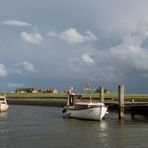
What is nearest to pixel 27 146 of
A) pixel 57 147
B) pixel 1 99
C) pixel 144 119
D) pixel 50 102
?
pixel 57 147

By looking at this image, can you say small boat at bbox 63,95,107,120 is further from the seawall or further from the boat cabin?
the seawall

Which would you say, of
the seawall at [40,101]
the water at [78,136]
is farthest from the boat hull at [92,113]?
the seawall at [40,101]

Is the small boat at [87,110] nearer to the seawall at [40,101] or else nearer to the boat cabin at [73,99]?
the boat cabin at [73,99]

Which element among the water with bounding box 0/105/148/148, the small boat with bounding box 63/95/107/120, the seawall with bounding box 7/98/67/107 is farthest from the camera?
the seawall with bounding box 7/98/67/107

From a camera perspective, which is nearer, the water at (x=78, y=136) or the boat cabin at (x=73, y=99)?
the water at (x=78, y=136)

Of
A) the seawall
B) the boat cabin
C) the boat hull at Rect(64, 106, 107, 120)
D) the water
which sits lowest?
the water

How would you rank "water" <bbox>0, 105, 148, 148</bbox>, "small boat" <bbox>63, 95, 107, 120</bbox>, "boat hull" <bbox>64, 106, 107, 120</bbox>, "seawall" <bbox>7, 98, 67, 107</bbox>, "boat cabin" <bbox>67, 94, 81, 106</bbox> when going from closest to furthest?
1. "water" <bbox>0, 105, 148, 148</bbox>
2. "boat hull" <bbox>64, 106, 107, 120</bbox>
3. "small boat" <bbox>63, 95, 107, 120</bbox>
4. "boat cabin" <bbox>67, 94, 81, 106</bbox>
5. "seawall" <bbox>7, 98, 67, 107</bbox>

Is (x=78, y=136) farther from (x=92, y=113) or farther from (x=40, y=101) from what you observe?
(x=40, y=101)

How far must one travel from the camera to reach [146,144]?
159ft

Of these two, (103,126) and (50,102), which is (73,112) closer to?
(103,126)

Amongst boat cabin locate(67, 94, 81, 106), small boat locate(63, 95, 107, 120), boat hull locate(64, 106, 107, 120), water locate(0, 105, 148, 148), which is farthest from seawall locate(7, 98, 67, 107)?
water locate(0, 105, 148, 148)

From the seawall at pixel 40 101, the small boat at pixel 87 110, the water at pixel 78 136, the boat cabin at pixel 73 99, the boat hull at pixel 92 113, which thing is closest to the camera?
the water at pixel 78 136

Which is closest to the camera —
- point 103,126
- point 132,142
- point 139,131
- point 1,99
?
point 132,142

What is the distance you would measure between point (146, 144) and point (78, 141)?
688 centimetres
